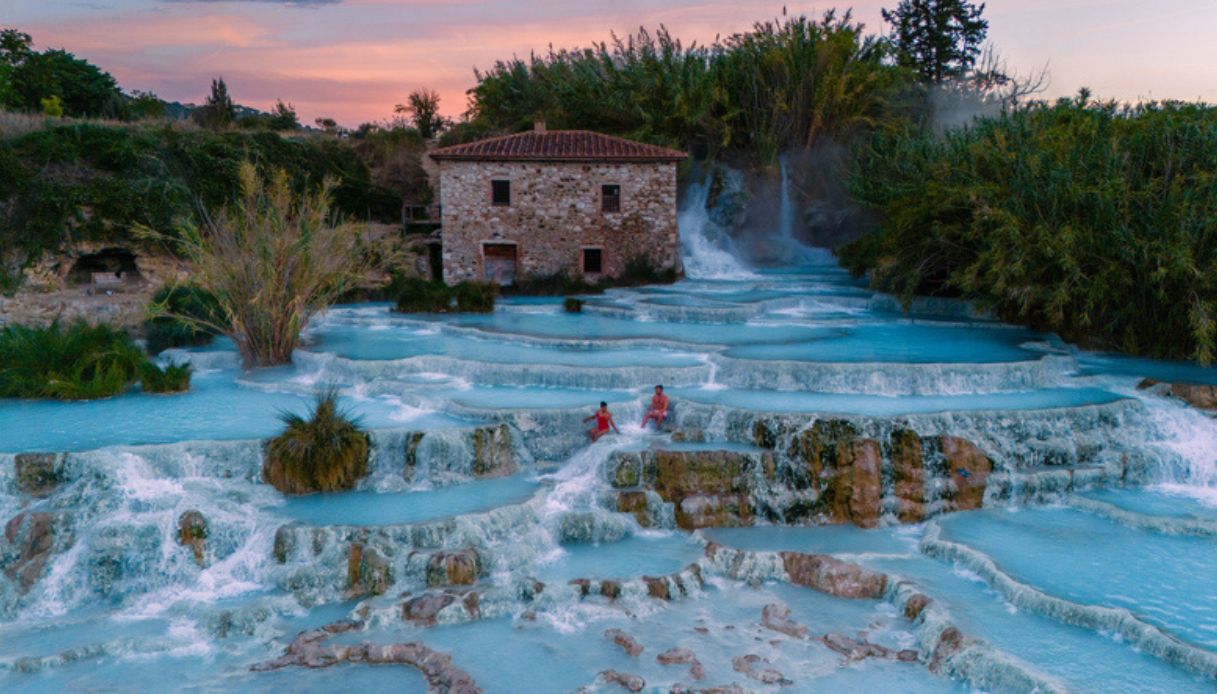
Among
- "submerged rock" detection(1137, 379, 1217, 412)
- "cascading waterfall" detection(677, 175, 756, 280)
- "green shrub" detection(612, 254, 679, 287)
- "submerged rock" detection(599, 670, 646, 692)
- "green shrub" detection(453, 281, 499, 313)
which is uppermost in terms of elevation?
"cascading waterfall" detection(677, 175, 756, 280)

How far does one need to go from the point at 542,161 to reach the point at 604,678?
65.3 ft

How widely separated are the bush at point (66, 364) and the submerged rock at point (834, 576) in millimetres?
10991

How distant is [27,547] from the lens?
964 centimetres

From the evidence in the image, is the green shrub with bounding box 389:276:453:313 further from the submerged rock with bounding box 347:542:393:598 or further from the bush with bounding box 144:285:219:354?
the submerged rock with bounding box 347:542:393:598

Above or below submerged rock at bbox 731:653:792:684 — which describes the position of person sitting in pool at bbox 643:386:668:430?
above

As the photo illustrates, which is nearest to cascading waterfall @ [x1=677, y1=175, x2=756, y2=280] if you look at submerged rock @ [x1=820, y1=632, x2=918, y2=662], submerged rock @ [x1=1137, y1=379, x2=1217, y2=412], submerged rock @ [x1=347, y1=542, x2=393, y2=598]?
submerged rock @ [x1=1137, y1=379, x2=1217, y2=412]

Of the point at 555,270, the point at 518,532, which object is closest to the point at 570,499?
the point at 518,532

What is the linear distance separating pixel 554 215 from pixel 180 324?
11.5 m

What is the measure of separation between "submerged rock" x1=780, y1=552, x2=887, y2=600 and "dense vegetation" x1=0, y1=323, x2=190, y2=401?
10350 millimetres

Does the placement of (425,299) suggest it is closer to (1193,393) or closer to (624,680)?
(624,680)

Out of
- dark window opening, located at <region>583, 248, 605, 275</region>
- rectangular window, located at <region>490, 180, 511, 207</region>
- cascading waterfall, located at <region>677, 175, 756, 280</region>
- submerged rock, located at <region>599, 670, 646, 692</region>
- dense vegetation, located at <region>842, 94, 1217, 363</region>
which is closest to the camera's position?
submerged rock, located at <region>599, 670, 646, 692</region>

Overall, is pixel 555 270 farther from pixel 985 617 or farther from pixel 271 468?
pixel 985 617

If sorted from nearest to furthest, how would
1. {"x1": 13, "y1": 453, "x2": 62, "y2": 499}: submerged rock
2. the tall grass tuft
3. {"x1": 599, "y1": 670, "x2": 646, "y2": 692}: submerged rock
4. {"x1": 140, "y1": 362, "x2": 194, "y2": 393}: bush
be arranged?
1. {"x1": 599, "y1": 670, "x2": 646, "y2": 692}: submerged rock
2. {"x1": 13, "y1": 453, "x2": 62, "y2": 499}: submerged rock
3. {"x1": 140, "y1": 362, "x2": 194, "y2": 393}: bush
4. the tall grass tuft

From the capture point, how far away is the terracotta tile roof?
2550 centimetres
